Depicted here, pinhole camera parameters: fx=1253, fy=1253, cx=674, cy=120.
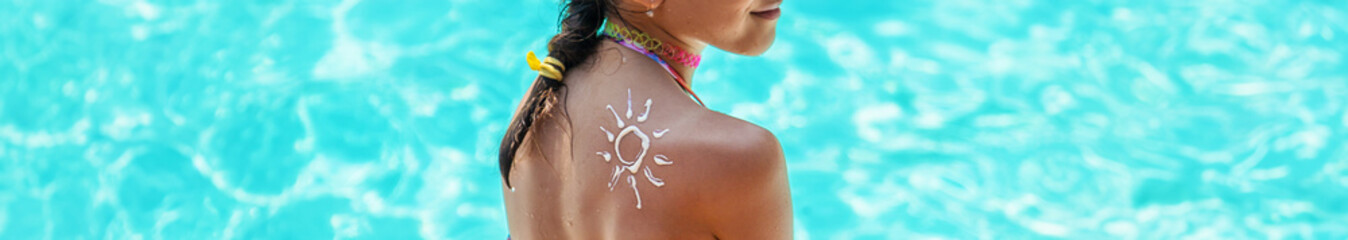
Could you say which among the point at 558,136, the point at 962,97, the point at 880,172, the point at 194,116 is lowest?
the point at 558,136

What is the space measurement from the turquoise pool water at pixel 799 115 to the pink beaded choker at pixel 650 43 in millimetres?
2781

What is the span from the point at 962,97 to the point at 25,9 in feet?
14.2

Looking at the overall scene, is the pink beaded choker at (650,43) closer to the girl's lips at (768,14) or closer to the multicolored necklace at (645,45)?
the multicolored necklace at (645,45)

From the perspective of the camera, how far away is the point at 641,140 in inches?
73.0

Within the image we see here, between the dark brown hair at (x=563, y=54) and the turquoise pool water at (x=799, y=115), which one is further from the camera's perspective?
the turquoise pool water at (x=799, y=115)

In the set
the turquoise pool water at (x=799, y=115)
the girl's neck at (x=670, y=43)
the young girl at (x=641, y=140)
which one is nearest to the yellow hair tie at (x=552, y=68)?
the young girl at (x=641, y=140)

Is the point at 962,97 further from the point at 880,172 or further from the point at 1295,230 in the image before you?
the point at 1295,230

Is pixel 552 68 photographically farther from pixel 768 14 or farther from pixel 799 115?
pixel 799 115

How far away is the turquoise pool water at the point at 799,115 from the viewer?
4.88 metres

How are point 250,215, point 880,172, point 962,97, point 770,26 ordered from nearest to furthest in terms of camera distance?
1. point 770,26
2. point 250,215
3. point 880,172
4. point 962,97

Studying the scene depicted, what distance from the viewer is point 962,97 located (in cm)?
555

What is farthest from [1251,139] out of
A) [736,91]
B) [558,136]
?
[558,136]

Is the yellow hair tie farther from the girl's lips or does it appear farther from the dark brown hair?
the girl's lips

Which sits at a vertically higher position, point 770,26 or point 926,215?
point 926,215
